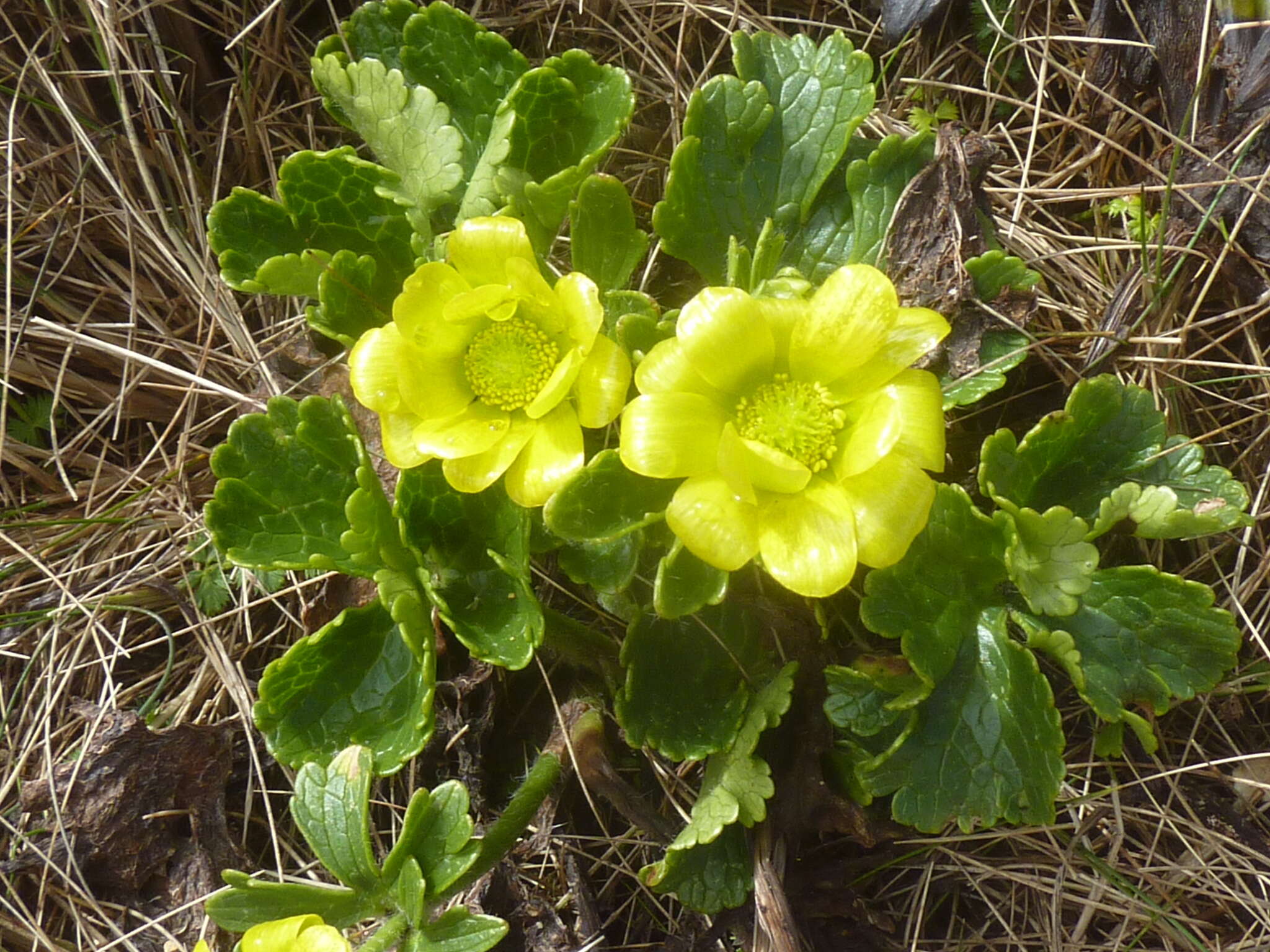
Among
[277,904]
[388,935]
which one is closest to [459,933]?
[388,935]

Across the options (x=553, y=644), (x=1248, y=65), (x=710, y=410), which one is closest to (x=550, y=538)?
(x=553, y=644)

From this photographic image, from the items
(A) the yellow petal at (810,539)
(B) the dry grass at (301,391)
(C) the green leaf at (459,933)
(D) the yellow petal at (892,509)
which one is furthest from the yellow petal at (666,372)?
(C) the green leaf at (459,933)

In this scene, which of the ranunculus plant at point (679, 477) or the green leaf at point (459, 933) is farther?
the green leaf at point (459, 933)

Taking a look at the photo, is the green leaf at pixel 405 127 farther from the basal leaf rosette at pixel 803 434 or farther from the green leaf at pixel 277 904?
the green leaf at pixel 277 904

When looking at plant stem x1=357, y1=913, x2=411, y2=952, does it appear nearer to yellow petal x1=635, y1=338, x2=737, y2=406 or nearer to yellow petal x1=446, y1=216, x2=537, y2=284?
yellow petal x1=635, y1=338, x2=737, y2=406

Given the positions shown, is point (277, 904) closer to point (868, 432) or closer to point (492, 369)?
point (492, 369)

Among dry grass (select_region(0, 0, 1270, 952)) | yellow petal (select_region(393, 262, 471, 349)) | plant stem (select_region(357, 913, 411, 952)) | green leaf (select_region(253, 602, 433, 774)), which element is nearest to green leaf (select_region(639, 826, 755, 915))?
dry grass (select_region(0, 0, 1270, 952))
